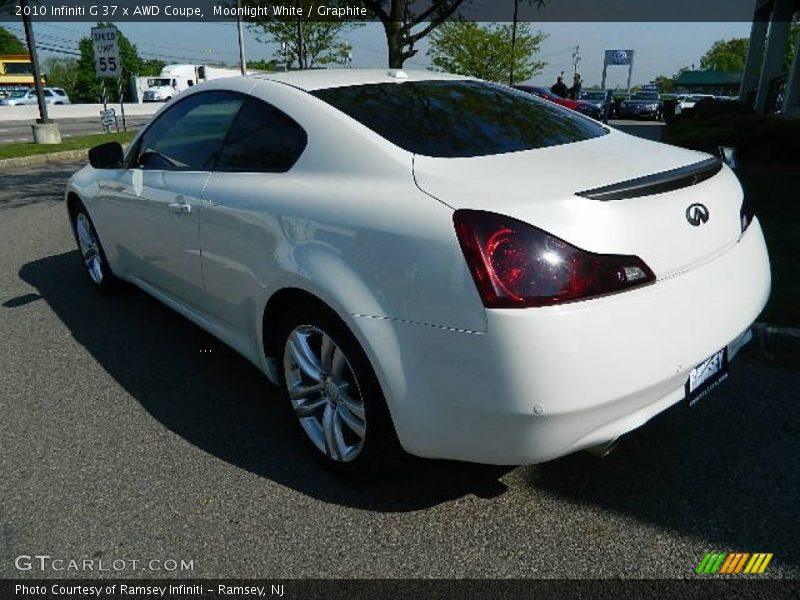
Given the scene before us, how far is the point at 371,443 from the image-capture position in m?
2.25

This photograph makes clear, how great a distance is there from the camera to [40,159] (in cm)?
1348

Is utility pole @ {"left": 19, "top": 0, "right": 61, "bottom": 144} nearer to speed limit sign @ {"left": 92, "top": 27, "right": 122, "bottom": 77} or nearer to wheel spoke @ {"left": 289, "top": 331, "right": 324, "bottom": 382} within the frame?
speed limit sign @ {"left": 92, "top": 27, "right": 122, "bottom": 77}

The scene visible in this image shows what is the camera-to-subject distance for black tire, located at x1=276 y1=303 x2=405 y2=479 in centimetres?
216

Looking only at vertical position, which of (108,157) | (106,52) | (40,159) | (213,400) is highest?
(106,52)

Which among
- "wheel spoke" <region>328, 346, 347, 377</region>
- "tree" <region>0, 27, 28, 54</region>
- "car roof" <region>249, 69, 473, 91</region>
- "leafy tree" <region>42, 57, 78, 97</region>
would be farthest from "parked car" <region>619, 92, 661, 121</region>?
"tree" <region>0, 27, 28, 54</region>

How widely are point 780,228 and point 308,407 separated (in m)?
5.01

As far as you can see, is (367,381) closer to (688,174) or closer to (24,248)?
(688,174)

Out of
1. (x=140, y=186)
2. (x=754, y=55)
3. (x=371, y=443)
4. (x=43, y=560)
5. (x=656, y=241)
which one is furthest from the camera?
(x=754, y=55)

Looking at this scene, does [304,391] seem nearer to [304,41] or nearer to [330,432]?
[330,432]

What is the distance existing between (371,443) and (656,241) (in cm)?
121

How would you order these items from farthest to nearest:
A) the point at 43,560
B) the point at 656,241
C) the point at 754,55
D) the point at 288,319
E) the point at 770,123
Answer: the point at 754,55 → the point at 770,123 → the point at 288,319 → the point at 43,560 → the point at 656,241

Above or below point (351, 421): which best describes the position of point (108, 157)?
above

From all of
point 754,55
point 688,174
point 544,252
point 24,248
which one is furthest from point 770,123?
point 754,55

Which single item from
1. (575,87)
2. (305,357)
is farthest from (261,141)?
(575,87)
